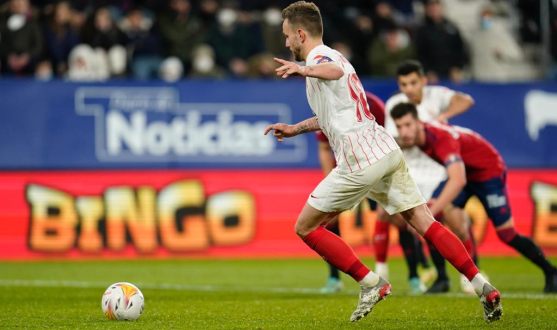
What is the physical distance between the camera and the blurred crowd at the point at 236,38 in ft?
54.5

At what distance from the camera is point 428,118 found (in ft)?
34.2

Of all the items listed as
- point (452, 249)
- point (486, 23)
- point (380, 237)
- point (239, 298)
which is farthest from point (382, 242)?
point (486, 23)

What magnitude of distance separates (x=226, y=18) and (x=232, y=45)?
2.07ft

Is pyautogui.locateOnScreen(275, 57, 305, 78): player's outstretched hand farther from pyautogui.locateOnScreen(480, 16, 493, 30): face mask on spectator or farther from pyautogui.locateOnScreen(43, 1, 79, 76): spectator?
pyautogui.locateOnScreen(480, 16, 493, 30): face mask on spectator

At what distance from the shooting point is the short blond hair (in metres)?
7.25

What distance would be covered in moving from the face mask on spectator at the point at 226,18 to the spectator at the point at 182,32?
1.52ft

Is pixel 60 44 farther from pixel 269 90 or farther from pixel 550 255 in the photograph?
pixel 550 255

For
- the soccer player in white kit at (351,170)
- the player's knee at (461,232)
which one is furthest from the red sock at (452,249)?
the player's knee at (461,232)

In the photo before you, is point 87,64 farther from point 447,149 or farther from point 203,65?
point 447,149

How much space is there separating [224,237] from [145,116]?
2.48m

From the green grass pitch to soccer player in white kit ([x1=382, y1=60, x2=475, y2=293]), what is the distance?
54 centimetres

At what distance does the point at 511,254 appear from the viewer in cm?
1589

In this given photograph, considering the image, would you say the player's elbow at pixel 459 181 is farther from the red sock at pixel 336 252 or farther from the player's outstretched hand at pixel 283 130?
the player's outstretched hand at pixel 283 130

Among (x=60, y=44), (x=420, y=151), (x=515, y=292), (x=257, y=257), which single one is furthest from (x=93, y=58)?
(x=515, y=292)
